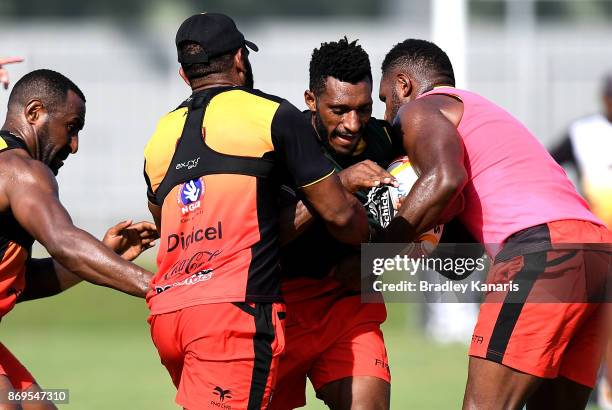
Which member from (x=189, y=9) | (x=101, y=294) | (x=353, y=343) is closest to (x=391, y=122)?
(x=353, y=343)

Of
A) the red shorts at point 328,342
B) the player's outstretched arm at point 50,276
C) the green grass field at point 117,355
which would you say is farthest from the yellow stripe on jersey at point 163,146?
the green grass field at point 117,355

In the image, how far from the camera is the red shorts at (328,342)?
666cm

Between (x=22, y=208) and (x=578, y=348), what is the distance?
3.10 meters

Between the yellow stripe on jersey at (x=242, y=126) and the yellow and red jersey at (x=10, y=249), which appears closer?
A: the yellow stripe on jersey at (x=242, y=126)

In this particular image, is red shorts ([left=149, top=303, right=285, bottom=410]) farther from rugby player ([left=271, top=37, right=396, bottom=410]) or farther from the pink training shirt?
the pink training shirt

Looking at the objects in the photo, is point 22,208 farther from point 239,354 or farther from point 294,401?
point 294,401

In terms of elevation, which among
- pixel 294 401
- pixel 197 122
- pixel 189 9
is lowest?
pixel 294 401

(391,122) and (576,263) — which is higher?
(391,122)

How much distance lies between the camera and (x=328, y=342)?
6738 millimetres

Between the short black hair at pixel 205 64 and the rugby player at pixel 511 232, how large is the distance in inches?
39.9

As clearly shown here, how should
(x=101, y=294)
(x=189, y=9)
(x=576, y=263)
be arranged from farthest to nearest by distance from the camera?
1. (x=189, y=9)
2. (x=101, y=294)
3. (x=576, y=263)

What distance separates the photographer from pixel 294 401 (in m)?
6.90

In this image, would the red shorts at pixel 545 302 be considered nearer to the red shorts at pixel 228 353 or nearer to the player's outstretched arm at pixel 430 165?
the player's outstretched arm at pixel 430 165

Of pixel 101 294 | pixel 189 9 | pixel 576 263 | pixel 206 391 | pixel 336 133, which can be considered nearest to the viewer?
pixel 206 391
